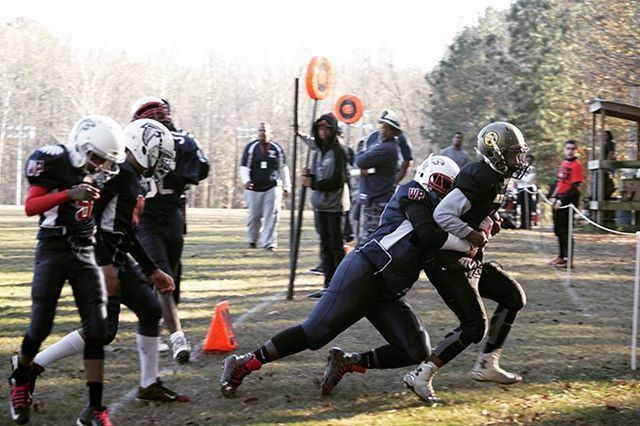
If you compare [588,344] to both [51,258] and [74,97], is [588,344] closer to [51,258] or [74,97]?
[51,258]

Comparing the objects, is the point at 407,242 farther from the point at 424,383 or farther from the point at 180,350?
the point at 180,350

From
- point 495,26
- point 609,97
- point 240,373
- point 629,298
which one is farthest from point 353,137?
point 240,373

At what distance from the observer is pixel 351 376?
695cm

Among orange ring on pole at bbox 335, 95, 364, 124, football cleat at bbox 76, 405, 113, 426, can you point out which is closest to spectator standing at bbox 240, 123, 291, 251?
orange ring on pole at bbox 335, 95, 364, 124

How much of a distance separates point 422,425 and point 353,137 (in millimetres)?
79954

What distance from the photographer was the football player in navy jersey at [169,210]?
7172 millimetres

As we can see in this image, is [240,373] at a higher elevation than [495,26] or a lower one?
lower

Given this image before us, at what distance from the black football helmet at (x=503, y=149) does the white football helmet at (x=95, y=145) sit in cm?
252

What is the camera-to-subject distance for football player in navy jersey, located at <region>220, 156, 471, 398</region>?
5992mm

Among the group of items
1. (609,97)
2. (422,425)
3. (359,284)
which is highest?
(609,97)

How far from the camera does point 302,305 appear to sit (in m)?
10.3

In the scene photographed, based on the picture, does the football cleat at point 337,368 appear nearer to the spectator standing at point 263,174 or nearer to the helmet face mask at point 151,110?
the helmet face mask at point 151,110

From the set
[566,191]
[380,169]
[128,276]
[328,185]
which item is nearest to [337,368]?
[128,276]

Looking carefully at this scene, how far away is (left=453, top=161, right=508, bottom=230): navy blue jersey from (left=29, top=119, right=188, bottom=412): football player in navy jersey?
217 centimetres
